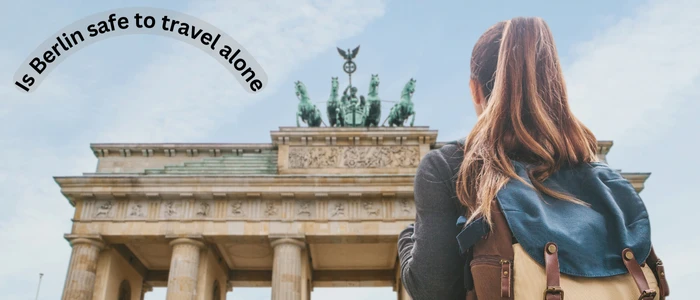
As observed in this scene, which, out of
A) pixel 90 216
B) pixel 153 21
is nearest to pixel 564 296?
pixel 153 21

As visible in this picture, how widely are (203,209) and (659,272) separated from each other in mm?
21877

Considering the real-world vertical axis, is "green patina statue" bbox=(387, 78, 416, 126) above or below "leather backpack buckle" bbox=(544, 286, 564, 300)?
above

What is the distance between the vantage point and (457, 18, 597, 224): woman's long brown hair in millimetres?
1691

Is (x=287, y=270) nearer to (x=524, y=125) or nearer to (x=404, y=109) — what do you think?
(x=404, y=109)

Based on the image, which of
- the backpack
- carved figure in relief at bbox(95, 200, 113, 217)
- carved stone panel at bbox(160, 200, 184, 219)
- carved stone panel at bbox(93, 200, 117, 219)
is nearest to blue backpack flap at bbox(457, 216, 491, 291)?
the backpack

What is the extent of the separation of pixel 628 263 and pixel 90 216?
76.4ft

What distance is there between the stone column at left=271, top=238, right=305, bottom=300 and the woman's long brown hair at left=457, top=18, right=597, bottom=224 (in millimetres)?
19819

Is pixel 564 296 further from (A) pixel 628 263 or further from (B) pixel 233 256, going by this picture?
(B) pixel 233 256

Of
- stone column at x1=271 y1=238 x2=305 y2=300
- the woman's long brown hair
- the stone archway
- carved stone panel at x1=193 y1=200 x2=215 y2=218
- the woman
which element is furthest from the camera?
the stone archway

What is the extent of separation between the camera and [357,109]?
27.1 metres

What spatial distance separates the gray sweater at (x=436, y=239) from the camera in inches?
67.9

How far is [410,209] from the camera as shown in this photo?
22391 mm

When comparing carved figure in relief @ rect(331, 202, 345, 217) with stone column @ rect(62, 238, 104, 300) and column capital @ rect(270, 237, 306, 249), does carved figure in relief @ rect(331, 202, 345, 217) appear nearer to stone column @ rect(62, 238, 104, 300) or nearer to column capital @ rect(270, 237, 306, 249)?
column capital @ rect(270, 237, 306, 249)

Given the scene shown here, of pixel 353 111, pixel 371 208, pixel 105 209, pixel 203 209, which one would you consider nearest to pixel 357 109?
pixel 353 111
